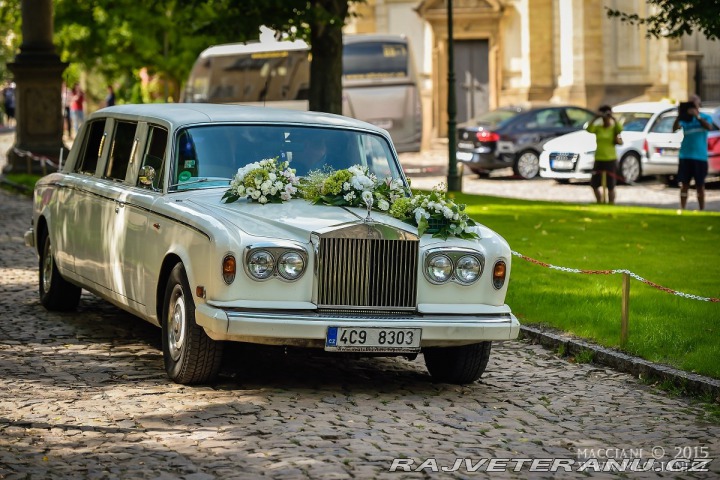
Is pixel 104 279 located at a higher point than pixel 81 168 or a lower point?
lower

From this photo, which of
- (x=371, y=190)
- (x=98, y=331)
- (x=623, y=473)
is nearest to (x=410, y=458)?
(x=623, y=473)

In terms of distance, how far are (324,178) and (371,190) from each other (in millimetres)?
362

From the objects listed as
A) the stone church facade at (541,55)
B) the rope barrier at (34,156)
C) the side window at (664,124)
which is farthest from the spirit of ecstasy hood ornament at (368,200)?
the stone church facade at (541,55)

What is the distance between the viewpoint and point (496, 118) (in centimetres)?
3662

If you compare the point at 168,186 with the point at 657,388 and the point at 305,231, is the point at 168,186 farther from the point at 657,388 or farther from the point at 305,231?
the point at 657,388

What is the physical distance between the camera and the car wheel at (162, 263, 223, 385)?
9438 mm

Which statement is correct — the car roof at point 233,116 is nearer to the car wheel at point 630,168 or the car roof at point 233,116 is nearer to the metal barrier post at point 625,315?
→ the metal barrier post at point 625,315

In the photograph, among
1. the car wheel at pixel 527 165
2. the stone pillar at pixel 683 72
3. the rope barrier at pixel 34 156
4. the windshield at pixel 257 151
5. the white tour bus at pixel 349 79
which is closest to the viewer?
the windshield at pixel 257 151

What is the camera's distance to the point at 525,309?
43.9ft

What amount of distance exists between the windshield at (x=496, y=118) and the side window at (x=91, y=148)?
23569 mm

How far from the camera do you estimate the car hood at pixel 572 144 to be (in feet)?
105

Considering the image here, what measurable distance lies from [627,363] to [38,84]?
2272cm

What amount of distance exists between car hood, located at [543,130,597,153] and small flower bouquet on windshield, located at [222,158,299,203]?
22.4 m

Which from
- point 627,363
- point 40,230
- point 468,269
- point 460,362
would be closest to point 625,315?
point 627,363
